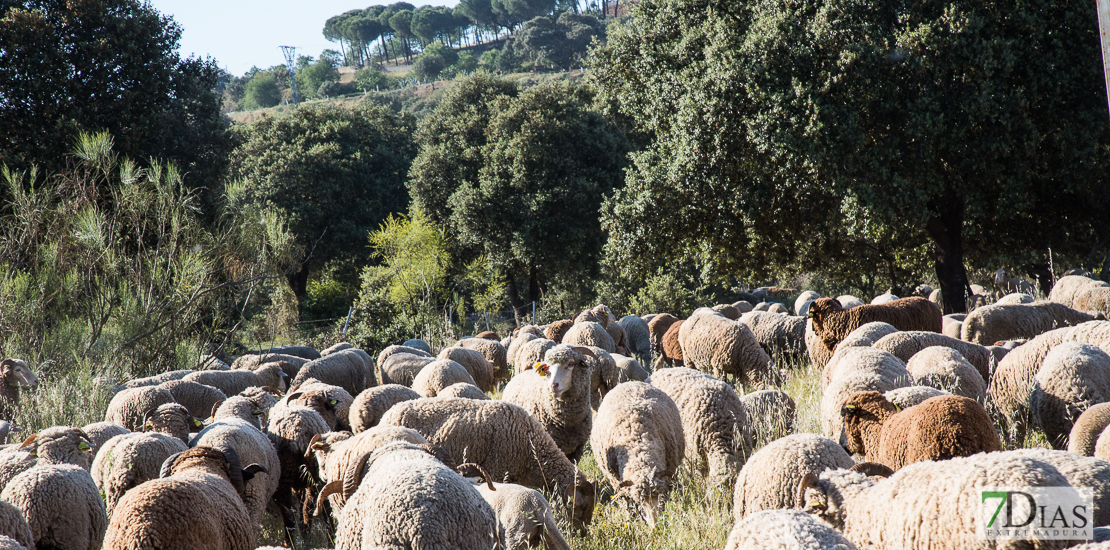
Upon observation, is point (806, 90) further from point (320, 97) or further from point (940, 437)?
point (320, 97)

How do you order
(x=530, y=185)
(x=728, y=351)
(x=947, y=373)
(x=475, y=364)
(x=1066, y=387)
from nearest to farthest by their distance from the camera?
(x=1066, y=387)
(x=947, y=373)
(x=728, y=351)
(x=475, y=364)
(x=530, y=185)

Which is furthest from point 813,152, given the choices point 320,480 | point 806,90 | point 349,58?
point 349,58

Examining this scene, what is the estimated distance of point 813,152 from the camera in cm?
1282

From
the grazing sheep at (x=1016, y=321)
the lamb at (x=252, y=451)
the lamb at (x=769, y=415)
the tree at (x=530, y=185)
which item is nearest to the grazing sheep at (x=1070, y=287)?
the grazing sheep at (x=1016, y=321)

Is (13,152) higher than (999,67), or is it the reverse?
(13,152)

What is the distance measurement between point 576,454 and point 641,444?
164cm

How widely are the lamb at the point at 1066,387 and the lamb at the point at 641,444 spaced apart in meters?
2.61

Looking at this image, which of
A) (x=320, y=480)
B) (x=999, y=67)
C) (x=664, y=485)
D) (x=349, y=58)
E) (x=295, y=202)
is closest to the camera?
(x=664, y=485)

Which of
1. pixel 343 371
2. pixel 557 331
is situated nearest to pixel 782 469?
pixel 343 371

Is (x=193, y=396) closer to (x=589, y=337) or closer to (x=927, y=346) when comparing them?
(x=589, y=337)

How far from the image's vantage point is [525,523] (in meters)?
3.96

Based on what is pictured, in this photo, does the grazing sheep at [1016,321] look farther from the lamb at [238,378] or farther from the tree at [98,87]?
the tree at [98,87]

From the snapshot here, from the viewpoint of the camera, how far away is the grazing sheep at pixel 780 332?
40.3 feet

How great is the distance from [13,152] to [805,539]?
Result: 785 inches
